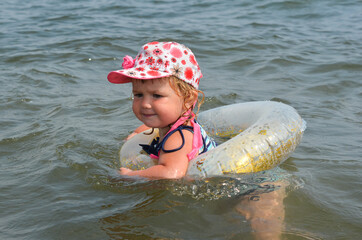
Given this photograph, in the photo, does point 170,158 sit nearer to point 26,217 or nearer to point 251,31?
point 26,217

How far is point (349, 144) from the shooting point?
4.80 m

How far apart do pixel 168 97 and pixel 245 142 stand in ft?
2.35

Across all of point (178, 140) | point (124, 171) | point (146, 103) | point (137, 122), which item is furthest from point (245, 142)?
point (137, 122)

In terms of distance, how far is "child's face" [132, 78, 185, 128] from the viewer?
11.6 ft

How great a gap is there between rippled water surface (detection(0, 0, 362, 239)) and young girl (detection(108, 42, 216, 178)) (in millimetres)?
190

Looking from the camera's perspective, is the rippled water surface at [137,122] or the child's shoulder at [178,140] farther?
the child's shoulder at [178,140]

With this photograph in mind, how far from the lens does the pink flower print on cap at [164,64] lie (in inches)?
137

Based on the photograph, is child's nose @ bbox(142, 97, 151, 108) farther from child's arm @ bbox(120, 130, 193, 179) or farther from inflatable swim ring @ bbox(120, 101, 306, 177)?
inflatable swim ring @ bbox(120, 101, 306, 177)

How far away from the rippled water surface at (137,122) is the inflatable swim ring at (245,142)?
12 centimetres

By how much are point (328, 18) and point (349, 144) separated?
26.0ft

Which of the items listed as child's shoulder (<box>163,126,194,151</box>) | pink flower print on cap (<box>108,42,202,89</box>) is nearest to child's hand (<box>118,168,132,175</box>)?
child's shoulder (<box>163,126,194,151</box>)

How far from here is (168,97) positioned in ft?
11.7

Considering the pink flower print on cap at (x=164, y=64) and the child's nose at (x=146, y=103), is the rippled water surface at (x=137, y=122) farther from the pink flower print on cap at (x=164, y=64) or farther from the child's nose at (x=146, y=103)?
the pink flower print on cap at (x=164, y=64)

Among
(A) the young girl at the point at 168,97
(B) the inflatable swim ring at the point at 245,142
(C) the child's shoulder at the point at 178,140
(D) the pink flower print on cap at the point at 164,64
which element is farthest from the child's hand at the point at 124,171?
(D) the pink flower print on cap at the point at 164,64
